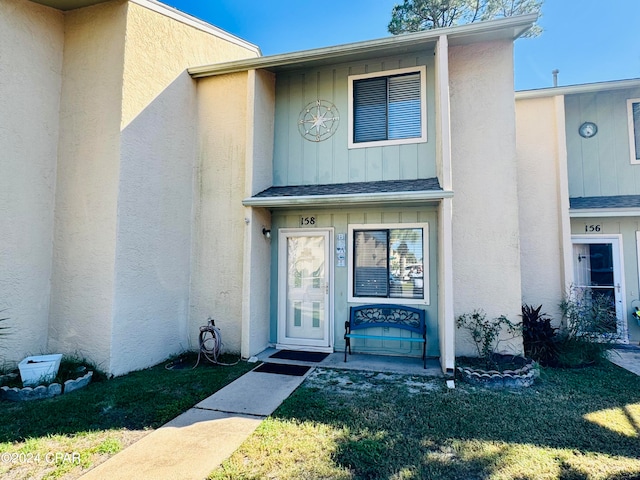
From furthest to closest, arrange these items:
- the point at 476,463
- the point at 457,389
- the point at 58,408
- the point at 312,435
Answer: the point at 457,389 < the point at 58,408 < the point at 312,435 < the point at 476,463

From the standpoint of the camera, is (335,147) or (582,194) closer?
(335,147)

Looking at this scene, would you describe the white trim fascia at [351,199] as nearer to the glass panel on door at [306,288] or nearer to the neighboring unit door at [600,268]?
the glass panel on door at [306,288]

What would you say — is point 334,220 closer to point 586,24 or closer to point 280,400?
point 280,400

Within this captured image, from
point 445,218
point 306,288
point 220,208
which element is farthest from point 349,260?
point 220,208

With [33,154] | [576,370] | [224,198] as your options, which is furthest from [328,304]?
[33,154]

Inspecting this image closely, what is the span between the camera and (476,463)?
310 centimetres

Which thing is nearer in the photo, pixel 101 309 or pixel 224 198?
pixel 101 309

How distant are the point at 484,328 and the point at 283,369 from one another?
11.6 feet

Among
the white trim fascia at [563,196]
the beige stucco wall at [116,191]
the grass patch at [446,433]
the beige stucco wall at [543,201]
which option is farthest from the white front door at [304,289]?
the white trim fascia at [563,196]

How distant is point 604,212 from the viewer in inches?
278

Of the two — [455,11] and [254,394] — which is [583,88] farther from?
[254,394]

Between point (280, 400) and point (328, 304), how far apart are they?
8.21 ft

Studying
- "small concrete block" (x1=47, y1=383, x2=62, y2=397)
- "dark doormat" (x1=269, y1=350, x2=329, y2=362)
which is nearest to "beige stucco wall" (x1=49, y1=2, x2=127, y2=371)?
"small concrete block" (x1=47, y1=383, x2=62, y2=397)

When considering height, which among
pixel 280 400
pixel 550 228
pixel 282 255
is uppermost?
pixel 550 228
